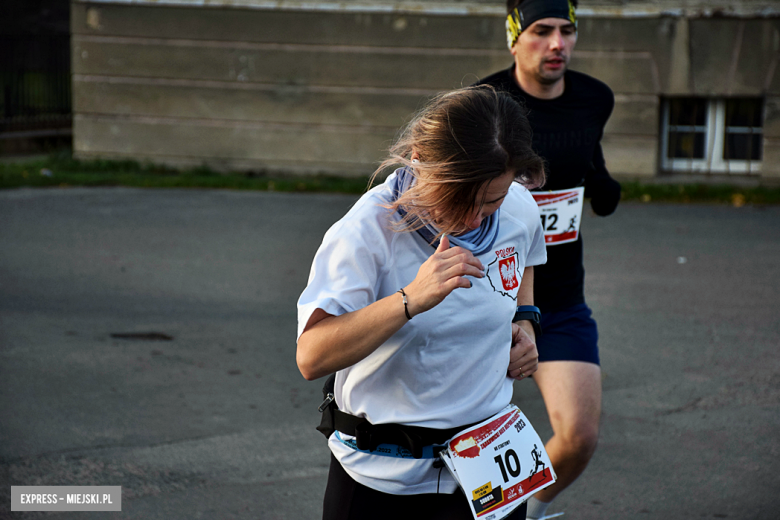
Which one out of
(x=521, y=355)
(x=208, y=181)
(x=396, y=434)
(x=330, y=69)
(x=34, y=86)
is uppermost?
(x=330, y=69)

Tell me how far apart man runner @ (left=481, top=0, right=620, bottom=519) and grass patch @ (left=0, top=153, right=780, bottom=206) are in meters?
7.95

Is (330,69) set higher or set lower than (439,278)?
higher

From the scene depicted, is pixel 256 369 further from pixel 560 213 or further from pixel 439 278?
pixel 439 278

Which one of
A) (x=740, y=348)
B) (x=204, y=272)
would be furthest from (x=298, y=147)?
(x=740, y=348)

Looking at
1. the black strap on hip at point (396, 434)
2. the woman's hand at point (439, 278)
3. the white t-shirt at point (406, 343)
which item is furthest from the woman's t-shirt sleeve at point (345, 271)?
the black strap on hip at point (396, 434)

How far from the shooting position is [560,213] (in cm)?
379

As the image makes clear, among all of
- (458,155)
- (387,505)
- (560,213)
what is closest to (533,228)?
(458,155)

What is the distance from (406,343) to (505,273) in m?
0.36

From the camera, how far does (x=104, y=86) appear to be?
13.6m

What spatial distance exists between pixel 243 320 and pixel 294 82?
23.1 ft

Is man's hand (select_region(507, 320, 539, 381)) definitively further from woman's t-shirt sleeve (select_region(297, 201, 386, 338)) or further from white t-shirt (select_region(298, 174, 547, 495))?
woman's t-shirt sleeve (select_region(297, 201, 386, 338))

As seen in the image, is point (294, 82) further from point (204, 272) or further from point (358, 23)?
point (204, 272)

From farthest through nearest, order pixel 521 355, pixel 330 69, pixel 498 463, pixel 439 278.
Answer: pixel 330 69, pixel 521 355, pixel 498 463, pixel 439 278

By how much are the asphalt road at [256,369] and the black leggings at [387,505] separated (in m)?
1.59
